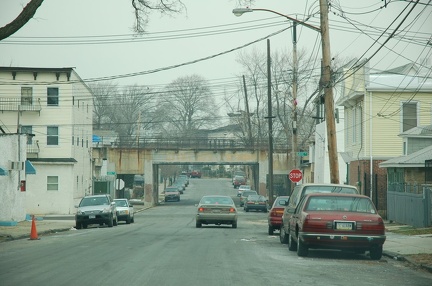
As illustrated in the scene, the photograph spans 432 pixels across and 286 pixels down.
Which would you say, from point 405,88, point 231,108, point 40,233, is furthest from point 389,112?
point 231,108

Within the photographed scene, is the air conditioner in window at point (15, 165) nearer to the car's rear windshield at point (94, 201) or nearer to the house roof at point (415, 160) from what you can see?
the car's rear windshield at point (94, 201)

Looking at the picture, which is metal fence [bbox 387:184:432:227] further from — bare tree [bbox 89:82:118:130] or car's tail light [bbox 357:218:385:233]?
bare tree [bbox 89:82:118:130]

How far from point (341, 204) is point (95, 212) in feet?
65.5

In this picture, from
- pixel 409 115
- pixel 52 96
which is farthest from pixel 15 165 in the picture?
pixel 409 115

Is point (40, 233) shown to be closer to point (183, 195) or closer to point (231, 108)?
point (231, 108)

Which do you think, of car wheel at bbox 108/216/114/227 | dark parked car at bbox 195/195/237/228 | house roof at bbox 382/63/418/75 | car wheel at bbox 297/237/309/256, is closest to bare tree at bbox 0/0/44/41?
car wheel at bbox 297/237/309/256

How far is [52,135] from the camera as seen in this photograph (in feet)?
192

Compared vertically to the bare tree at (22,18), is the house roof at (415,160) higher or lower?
lower

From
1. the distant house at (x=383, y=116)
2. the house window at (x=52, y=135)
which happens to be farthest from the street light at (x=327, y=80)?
the house window at (x=52, y=135)

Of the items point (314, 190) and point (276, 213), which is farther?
point (276, 213)

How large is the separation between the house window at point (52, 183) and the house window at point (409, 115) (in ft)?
95.6

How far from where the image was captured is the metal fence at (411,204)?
94.0 feet

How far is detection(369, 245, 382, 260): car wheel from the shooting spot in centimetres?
1770

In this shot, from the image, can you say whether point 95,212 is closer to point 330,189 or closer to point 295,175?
point 295,175
